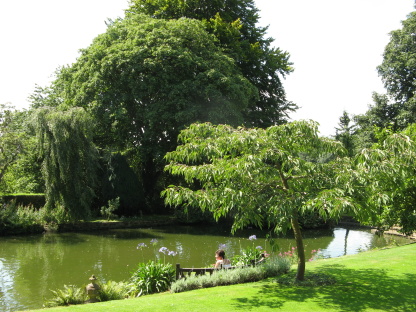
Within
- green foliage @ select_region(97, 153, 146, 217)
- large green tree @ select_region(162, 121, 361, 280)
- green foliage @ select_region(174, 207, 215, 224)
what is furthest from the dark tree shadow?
green foliage @ select_region(97, 153, 146, 217)

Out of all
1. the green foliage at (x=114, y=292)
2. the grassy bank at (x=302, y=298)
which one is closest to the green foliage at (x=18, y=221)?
the green foliage at (x=114, y=292)

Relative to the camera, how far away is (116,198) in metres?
28.6

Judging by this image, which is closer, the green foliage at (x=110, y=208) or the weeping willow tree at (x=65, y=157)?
the weeping willow tree at (x=65, y=157)

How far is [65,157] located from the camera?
24.0 meters

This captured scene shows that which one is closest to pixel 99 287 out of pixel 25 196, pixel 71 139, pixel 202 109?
pixel 71 139

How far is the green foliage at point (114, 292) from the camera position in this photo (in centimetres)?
981

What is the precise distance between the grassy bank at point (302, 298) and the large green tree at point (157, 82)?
17523 millimetres

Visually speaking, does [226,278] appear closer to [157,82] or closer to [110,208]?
[157,82]

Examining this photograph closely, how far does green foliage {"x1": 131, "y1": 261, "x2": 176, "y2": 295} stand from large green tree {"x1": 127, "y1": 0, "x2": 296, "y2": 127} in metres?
20.1

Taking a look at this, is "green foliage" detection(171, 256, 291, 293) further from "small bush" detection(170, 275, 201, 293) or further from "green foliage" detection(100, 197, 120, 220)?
"green foliage" detection(100, 197, 120, 220)

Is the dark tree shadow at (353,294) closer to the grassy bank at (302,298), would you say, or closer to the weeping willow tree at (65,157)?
the grassy bank at (302,298)

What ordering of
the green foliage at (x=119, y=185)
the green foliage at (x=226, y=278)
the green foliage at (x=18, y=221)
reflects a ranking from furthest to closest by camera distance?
the green foliage at (x=119, y=185) < the green foliage at (x=18, y=221) < the green foliage at (x=226, y=278)

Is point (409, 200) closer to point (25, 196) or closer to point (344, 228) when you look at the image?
point (344, 228)

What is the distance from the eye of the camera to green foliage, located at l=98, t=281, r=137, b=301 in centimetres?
981
